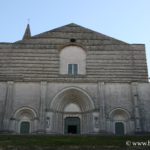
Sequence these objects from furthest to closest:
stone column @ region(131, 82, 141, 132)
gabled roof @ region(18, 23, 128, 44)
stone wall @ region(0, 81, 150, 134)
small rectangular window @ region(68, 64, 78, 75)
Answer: gabled roof @ region(18, 23, 128, 44), small rectangular window @ region(68, 64, 78, 75), stone wall @ region(0, 81, 150, 134), stone column @ region(131, 82, 141, 132)

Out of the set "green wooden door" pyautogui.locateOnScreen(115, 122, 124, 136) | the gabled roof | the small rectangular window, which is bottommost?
"green wooden door" pyautogui.locateOnScreen(115, 122, 124, 136)

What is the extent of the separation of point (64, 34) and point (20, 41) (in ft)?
14.2

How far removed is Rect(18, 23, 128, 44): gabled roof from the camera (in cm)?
3244

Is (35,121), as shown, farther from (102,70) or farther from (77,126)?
(102,70)

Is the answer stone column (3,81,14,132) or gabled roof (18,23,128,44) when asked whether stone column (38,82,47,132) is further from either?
gabled roof (18,23,128,44)

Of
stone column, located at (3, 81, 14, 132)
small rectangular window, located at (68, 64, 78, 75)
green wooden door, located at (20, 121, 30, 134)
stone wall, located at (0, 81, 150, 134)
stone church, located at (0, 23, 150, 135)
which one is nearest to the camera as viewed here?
stone column, located at (3, 81, 14, 132)

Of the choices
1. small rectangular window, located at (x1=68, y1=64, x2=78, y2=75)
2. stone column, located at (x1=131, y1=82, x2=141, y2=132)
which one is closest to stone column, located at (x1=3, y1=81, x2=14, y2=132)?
small rectangular window, located at (x1=68, y1=64, x2=78, y2=75)

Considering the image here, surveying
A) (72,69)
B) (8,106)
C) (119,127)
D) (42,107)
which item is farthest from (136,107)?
(8,106)

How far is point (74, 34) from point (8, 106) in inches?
377

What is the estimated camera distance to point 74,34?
32656 millimetres

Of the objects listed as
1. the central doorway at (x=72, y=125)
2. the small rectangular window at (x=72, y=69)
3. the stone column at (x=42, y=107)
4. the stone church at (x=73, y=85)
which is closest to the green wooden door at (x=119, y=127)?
the stone church at (x=73, y=85)

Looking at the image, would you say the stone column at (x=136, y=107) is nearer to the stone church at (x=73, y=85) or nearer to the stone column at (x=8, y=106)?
the stone church at (x=73, y=85)

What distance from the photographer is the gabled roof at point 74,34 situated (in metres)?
32.4

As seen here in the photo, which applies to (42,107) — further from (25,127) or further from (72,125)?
(72,125)
